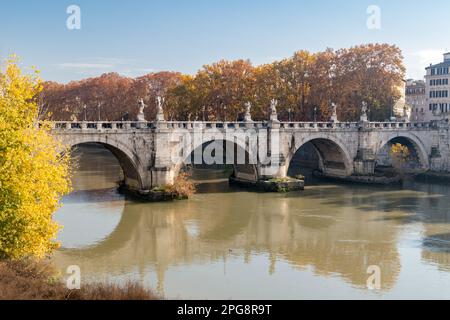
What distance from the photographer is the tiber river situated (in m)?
18.5

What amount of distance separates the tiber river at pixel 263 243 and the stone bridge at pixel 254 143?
273 cm

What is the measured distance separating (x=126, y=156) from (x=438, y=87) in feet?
142

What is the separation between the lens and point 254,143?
38562mm

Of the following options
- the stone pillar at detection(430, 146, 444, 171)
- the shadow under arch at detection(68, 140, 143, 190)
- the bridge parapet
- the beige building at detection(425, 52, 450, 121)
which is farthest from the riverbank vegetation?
the shadow under arch at detection(68, 140, 143, 190)

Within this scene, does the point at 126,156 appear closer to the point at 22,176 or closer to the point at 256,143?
the point at 256,143

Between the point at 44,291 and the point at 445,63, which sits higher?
the point at 445,63

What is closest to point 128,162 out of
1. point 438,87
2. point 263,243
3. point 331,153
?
point 263,243

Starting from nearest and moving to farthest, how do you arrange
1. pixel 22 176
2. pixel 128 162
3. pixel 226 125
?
pixel 22 176 → pixel 128 162 → pixel 226 125

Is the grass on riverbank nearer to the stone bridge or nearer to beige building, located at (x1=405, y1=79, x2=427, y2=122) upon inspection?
the stone bridge

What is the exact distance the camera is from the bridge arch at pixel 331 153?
1641 inches

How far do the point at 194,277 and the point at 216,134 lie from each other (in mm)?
18516

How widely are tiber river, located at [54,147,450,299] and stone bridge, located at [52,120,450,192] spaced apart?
2726 millimetres

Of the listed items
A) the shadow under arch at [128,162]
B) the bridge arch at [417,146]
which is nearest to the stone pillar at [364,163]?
the bridge arch at [417,146]

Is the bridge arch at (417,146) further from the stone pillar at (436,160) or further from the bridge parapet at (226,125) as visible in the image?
the bridge parapet at (226,125)
